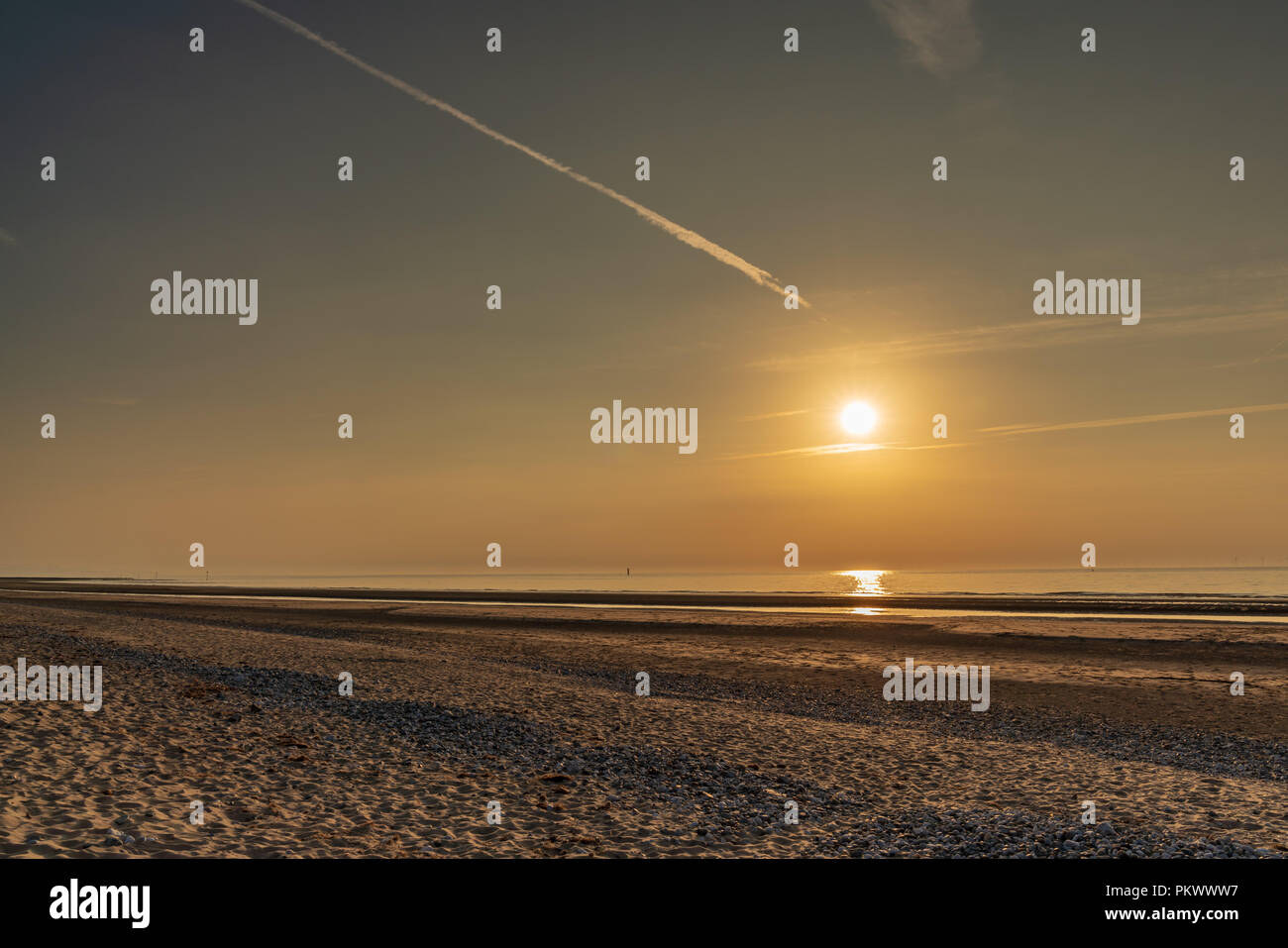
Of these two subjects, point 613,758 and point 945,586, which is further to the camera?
point 945,586

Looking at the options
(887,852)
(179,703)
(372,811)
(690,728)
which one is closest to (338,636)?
(179,703)

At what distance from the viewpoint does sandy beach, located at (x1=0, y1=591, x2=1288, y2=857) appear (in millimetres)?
11891

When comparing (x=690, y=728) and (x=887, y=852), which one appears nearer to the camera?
(x=887, y=852)

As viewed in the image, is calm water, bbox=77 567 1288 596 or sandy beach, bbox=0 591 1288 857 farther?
calm water, bbox=77 567 1288 596

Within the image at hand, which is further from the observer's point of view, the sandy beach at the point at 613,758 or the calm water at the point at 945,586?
the calm water at the point at 945,586

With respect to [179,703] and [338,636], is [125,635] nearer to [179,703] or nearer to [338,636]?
[338,636]

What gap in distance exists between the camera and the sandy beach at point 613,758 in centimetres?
1189

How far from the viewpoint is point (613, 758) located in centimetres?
1681

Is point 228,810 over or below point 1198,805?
over
